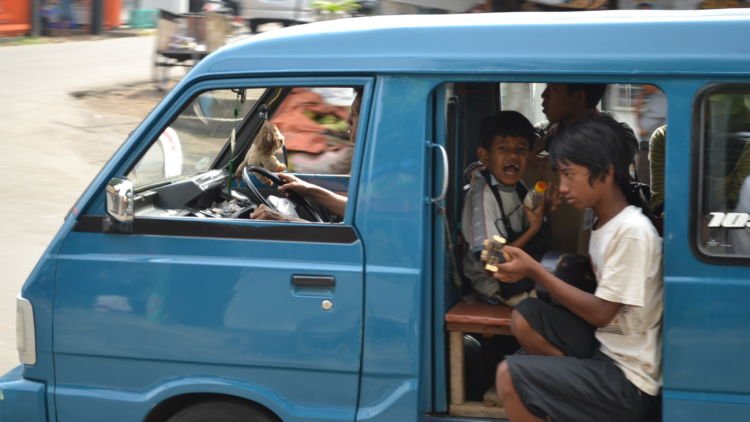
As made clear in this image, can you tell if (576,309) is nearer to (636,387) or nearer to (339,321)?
(636,387)

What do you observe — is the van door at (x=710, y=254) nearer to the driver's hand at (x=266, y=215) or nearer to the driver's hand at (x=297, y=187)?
the driver's hand at (x=266, y=215)

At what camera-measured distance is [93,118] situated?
1331 centimetres

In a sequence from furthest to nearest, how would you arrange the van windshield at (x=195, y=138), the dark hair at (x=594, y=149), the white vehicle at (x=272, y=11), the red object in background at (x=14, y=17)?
the red object in background at (x=14, y=17) → the white vehicle at (x=272, y=11) → the van windshield at (x=195, y=138) → the dark hair at (x=594, y=149)

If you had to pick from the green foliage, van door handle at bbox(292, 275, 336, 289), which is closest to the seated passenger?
van door handle at bbox(292, 275, 336, 289)

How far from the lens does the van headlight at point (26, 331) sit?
3.60 m

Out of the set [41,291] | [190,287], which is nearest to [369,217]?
[190,287]

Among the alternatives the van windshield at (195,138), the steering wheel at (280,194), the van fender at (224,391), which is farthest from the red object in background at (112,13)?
the van fender at (224,391)

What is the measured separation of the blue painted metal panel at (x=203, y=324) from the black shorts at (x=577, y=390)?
0.59 metres

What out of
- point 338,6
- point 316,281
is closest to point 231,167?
point 316,281

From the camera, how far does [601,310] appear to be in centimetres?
320

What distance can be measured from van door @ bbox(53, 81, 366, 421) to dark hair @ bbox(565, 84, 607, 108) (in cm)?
106

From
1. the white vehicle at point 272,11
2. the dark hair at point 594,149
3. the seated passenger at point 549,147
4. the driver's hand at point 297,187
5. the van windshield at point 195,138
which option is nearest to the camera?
the dark hair at point 594,149

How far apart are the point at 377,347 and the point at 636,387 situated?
885mm

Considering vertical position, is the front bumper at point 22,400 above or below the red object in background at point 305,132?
below
